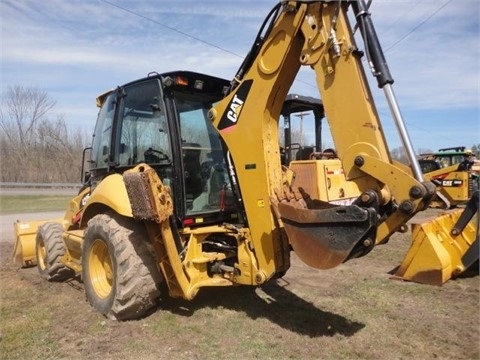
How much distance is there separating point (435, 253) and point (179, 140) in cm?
377

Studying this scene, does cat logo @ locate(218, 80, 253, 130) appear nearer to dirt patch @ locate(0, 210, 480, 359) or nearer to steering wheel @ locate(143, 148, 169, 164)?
steering wheel @ locate(143, 148, 169, 164)

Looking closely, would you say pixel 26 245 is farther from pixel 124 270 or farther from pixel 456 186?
pixel 456 186

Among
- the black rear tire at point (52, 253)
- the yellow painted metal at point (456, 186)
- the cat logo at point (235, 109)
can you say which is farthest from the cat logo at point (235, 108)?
the yellow painted metal at point (456, 186)

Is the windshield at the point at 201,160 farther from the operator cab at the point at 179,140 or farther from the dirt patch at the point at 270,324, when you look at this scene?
the dirt patch at the point at 270,324

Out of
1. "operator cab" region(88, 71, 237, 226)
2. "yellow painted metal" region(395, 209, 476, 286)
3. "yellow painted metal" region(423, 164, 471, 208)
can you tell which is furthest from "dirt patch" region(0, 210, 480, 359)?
"yellow painted metal" region(423, 164, 471, 208)

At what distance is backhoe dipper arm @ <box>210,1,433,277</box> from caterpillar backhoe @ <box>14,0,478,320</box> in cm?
1

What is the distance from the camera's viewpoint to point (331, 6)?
3719mm

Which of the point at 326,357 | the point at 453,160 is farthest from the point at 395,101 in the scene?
the point at 453,160

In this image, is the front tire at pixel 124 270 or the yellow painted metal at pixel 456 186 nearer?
the front tire at pixel 124 270

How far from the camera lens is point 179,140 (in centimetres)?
464

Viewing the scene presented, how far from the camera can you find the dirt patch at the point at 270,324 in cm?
391

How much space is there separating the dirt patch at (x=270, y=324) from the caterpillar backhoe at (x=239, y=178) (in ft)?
1.25

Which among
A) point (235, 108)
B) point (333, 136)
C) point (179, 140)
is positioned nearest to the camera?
point (333, 136)

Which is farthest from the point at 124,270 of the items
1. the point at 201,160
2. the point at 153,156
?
the point at 201,160
